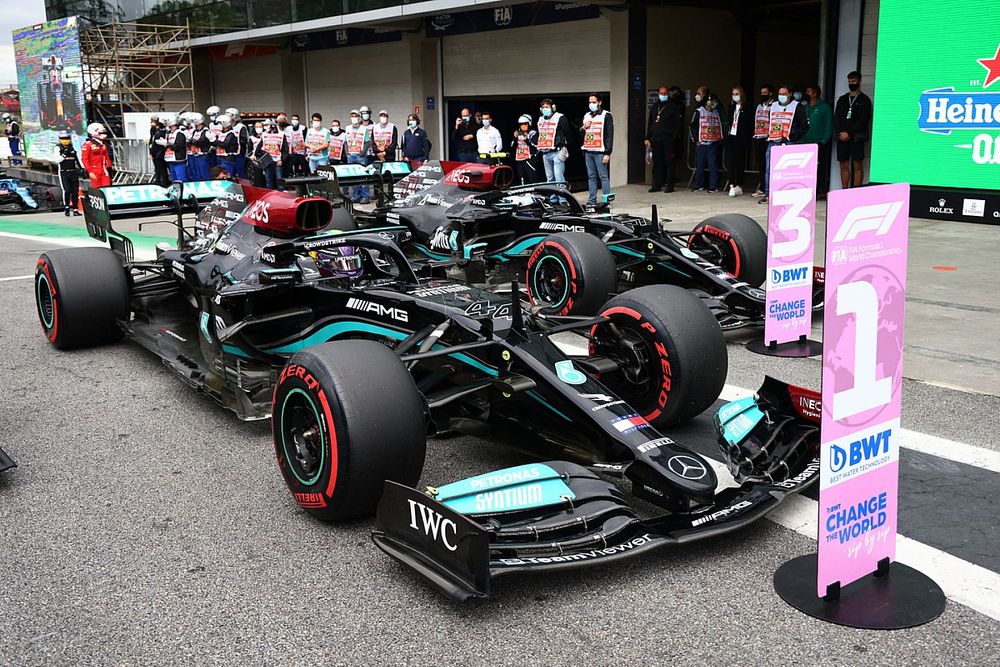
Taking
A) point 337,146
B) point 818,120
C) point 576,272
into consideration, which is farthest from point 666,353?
point 337,146

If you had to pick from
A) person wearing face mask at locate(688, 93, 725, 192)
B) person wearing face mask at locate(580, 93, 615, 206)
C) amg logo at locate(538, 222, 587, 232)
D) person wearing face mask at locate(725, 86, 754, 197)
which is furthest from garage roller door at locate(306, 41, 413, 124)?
amg logo at locate(538, 222, 587, 232)

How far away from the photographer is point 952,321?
806cm

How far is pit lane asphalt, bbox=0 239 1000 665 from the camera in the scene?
3297 millimetres

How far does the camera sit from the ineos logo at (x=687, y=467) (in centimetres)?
405

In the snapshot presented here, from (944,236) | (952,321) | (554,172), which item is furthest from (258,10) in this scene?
(952,321)

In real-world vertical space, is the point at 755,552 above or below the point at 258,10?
below

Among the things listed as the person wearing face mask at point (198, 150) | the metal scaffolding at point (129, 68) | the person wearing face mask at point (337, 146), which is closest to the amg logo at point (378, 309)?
the person wearing face mask at point (337, 146)

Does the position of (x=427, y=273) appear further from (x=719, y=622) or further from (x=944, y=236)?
(x=944, y=236)

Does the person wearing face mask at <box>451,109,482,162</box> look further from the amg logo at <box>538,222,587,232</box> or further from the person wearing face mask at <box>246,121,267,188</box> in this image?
the amg logo at <box>538,222,587,232</box>

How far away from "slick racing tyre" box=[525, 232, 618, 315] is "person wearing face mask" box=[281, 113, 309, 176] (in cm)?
1146

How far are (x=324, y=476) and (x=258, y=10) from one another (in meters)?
24.2

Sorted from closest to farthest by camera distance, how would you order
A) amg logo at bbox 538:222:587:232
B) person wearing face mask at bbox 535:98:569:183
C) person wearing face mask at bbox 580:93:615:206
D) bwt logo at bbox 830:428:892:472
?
1. bwt logo at bbox 830:428:892:472
2. amg logo at bbox 538:222:587:232
3. person wearing face mask at bbox 580:93:615:206
4. person wearing face mask at bbox 535:98:569:183

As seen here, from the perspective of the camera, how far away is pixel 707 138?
17.7 m

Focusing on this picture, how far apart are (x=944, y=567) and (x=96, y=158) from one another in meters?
18.9
